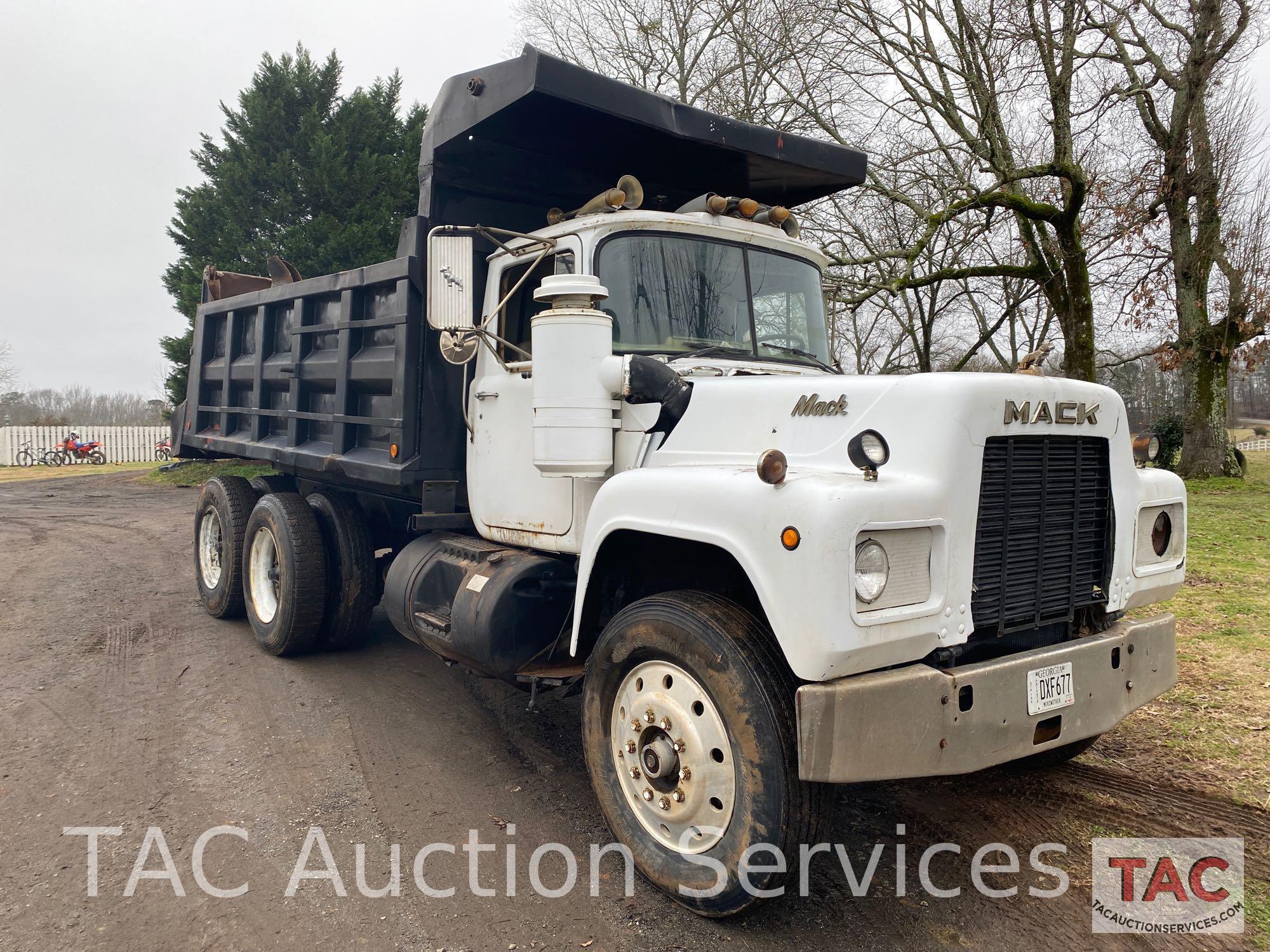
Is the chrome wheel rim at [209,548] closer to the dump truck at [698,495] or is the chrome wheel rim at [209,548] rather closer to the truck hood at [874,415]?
the dump truck at [698,495]

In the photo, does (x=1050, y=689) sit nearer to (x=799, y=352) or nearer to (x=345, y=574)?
(x=799, y=352)

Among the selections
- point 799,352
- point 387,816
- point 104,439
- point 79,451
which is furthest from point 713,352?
point 104,439

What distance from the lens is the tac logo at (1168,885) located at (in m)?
3.11

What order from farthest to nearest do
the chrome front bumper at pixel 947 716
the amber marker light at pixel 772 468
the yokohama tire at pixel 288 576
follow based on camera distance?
the yokohama tire at pixel 288 576
the amber marker light at pixel 772 468
the chrome front bumper at pixel 947 716

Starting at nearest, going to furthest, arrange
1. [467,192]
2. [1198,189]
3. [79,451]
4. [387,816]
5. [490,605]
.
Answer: [387,816]
[490,605]
[467,192]
[1198,189]
[79,451]

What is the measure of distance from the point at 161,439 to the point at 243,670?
35127 mm

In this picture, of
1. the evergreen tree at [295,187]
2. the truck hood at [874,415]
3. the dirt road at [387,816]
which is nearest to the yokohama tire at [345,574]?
the dirt road at [387,816]

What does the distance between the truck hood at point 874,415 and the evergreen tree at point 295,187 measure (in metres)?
18.4

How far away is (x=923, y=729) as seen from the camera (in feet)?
9.09

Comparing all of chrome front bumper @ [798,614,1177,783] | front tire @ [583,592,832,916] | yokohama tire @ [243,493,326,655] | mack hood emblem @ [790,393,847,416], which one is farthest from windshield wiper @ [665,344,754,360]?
yokohama tire @ [243,493,326,655]

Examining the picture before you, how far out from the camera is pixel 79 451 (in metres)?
32.2

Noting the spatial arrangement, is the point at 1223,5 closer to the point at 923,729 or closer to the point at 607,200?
the point at 607,200

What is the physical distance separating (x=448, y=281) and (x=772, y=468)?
78.9 inches

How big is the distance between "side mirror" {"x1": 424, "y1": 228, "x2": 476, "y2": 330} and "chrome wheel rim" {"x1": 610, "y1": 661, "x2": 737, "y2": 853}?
1.83m
